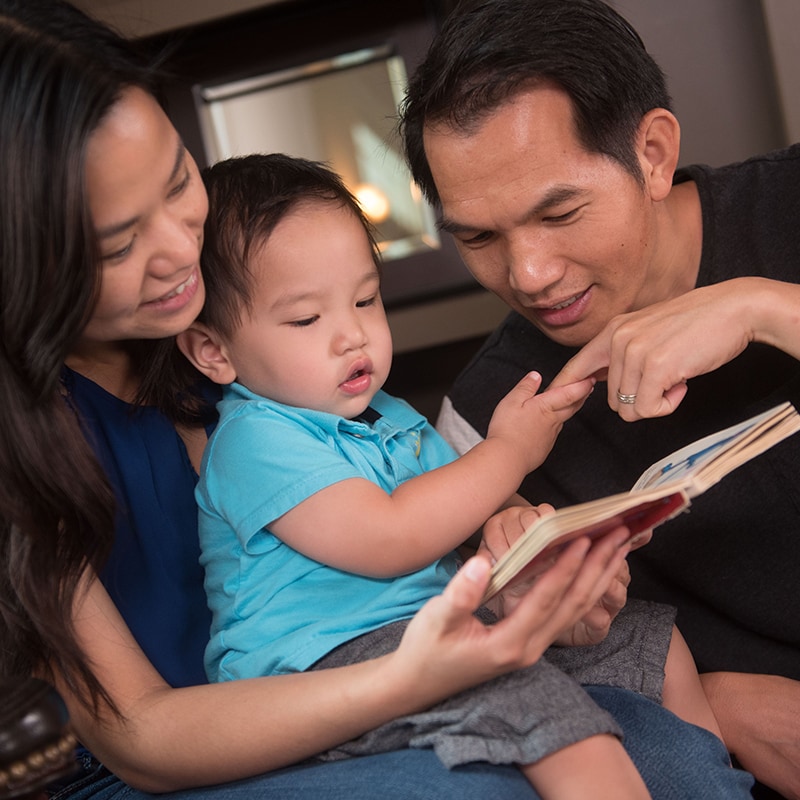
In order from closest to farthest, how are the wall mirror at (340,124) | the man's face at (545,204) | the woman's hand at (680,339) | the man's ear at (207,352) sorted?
the woman's hand at (680,339) → the man's ear at (207,352) → the man's face at (545,204) → the wall mirror at (340,124)

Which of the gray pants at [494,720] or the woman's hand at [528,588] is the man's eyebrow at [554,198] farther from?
the gray pants at [494,720]

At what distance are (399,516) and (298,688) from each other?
0.23 metres

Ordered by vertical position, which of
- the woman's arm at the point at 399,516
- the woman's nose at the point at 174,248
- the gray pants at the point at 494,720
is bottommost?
the gray pants at the point at 494,720

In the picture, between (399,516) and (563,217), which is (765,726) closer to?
(399,516)

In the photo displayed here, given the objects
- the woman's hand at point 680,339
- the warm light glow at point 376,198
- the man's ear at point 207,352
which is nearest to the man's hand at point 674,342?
the woman's hand at point 680,339

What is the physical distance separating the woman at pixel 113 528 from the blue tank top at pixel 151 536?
0.06 m

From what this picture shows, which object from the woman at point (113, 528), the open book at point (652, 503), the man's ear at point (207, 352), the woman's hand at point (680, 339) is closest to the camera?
the open book at point (652, 503)

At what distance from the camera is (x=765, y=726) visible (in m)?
1.56

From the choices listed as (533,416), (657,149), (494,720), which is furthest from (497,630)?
(657,149)

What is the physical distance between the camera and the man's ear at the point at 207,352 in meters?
1.46

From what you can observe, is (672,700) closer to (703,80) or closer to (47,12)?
(47,12)

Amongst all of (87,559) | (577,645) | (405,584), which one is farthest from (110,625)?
(577,645)

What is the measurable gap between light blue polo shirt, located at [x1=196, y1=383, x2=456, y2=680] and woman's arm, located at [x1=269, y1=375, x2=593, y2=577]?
3cm

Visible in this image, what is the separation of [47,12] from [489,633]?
0.86m
